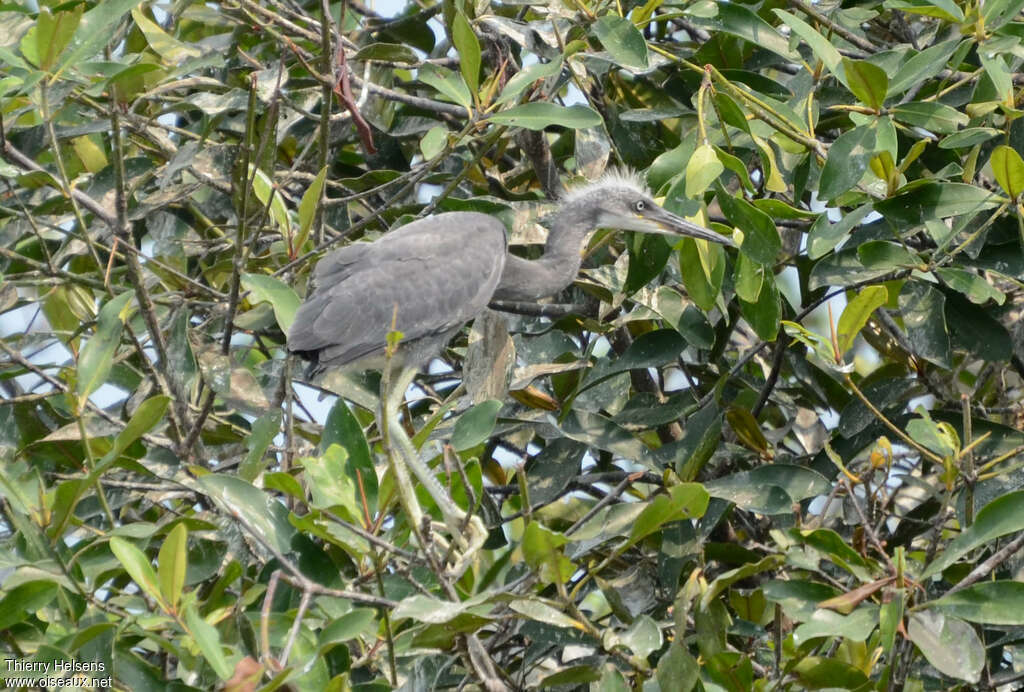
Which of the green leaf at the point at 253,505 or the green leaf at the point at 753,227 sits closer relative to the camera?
the green leaf at the point at 253,505

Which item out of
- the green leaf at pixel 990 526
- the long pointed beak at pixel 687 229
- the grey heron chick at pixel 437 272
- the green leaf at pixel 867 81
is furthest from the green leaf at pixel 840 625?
the grey heron chick at pixel 437 272

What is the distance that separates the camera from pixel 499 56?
3609 millimetres

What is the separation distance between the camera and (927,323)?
313cm

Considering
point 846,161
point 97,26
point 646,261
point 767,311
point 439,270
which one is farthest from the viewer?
point 439,270

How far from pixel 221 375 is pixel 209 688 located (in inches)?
38.6

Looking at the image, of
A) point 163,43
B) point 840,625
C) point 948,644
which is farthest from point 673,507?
point 163,43

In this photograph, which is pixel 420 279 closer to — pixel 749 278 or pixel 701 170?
pixel 749 278

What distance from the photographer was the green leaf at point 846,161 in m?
2.84

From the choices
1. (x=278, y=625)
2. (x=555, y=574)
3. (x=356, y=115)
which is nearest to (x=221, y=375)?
(x=356, y=115)

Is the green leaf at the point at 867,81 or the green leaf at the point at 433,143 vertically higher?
the green leaf at the point at 867,81

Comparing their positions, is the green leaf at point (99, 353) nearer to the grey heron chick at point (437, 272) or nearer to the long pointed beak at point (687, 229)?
the grey heron chick at point (437, 272)

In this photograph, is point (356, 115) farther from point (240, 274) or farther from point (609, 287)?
point (609, 287)

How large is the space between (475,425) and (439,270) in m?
1.38

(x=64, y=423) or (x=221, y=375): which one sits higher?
(x=221, y=375)
